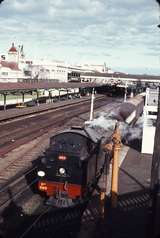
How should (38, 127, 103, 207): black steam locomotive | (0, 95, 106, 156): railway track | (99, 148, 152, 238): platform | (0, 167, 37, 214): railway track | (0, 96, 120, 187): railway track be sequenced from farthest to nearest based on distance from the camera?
(0, 95, 106, 156): railway track, (0, 96, 120, 187): railway track, (0, 167, 37, 214): railway track, (38, 127, 103, 207): black steam locomotive, (99, 148, 152, 238): platform

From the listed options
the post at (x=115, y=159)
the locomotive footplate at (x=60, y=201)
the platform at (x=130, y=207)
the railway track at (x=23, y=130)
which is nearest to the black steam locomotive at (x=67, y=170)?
the locomotive footplate at (x=60, y=201)

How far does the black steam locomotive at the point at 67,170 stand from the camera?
15.3 metres

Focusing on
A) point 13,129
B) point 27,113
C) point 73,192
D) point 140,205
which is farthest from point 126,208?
point 27,113

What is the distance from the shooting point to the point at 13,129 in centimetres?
3769

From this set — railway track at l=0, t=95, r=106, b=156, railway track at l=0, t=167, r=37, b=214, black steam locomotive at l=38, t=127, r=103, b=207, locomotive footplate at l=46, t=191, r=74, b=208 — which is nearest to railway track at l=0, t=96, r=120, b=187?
railway track at l=0, t=95, r=106, b=156

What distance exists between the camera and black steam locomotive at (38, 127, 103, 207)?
1527cm

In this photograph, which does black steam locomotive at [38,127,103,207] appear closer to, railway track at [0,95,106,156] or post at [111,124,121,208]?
post at [111,124,121,208]

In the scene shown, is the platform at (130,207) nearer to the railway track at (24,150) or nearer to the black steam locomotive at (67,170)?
the black steam locomotive at (67,170)

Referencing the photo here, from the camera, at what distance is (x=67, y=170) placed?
50.2ft

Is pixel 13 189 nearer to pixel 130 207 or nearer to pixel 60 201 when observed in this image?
pixel 60 201

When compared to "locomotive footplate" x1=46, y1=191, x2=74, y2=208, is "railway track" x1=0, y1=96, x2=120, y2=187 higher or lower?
lower

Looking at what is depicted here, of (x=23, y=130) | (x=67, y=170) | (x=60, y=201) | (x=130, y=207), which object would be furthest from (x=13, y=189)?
(x=23, y=130)

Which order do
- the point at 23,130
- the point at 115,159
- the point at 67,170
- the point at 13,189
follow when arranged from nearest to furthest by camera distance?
the point at 115,159, the point at 67,170, the point at 13,189, the point at 23,130

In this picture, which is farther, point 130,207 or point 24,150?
point 24,150
